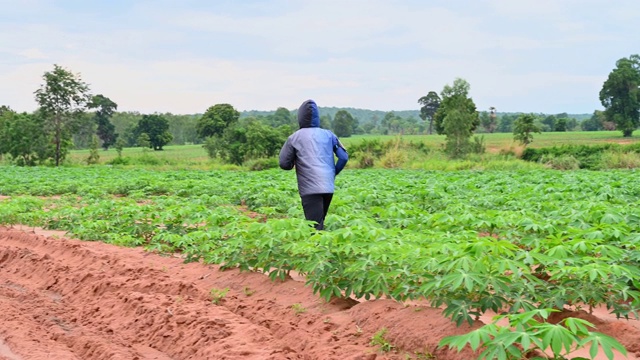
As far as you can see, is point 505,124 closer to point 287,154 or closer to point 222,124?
point 222,124

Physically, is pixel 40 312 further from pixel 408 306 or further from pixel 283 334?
pixel 408 306

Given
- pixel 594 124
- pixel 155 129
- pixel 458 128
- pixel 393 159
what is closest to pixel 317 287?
pixel 393 159

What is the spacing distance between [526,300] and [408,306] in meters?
0.86

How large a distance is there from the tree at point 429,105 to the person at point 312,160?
98.4 meters

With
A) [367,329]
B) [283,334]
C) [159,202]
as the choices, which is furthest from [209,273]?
[159,202]

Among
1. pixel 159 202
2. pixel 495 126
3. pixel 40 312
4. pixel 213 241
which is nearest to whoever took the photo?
pixel 40 312

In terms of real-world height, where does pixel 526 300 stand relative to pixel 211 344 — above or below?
above

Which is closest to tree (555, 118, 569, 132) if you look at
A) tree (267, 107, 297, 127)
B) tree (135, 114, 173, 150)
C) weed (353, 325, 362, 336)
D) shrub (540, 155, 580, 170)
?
tree (267, 107, 297, 127)

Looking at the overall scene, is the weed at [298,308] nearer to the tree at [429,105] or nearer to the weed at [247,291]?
the weed at [247,291]

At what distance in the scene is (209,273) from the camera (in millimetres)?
6816

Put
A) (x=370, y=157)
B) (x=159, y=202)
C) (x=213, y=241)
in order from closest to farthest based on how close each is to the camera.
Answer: (x=213, y=241) → (x=159, y=202) → (x=370, y=157)

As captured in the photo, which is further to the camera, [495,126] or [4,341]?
[495,126]

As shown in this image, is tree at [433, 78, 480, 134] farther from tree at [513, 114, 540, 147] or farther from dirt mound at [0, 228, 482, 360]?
dirt mound at [0, 228, 482, 360]

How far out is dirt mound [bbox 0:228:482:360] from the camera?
175 inches
